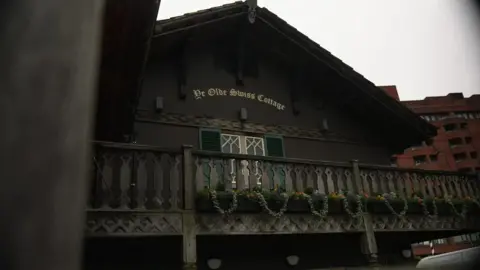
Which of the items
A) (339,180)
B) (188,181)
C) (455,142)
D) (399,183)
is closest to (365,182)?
(339,180)

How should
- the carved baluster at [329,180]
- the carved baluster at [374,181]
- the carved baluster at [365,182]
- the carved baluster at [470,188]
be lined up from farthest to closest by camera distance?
the carved baluster at [470,188] < the carved baluster at [374,181] < the carved baluster at [365,182] < the carved baluster at [329,180]

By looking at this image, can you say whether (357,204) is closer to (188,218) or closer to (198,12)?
(188,218)

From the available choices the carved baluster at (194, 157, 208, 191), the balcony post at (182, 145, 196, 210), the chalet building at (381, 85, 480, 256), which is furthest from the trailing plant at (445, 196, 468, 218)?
the chalet building at (381, 85, 480, 256)

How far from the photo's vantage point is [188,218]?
8039 millimetres

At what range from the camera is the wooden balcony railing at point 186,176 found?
784cm

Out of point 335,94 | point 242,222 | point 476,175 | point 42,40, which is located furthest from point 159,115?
point 42,40

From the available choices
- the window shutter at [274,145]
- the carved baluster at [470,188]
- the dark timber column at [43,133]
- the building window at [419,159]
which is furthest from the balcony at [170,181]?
the building window at [419,159]

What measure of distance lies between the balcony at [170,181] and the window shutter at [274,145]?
155 centimetres

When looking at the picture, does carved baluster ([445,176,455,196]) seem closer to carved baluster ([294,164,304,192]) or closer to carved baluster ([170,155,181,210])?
carved baluster ([294,164,304,192])

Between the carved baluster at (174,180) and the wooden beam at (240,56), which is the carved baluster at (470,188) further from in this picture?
the carved baluster at (174,180)

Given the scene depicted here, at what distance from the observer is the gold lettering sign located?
38.5 ft

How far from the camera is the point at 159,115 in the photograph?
10.9 metres

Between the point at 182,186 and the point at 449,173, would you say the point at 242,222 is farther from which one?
the point at 449,173

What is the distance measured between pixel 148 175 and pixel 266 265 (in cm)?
404
